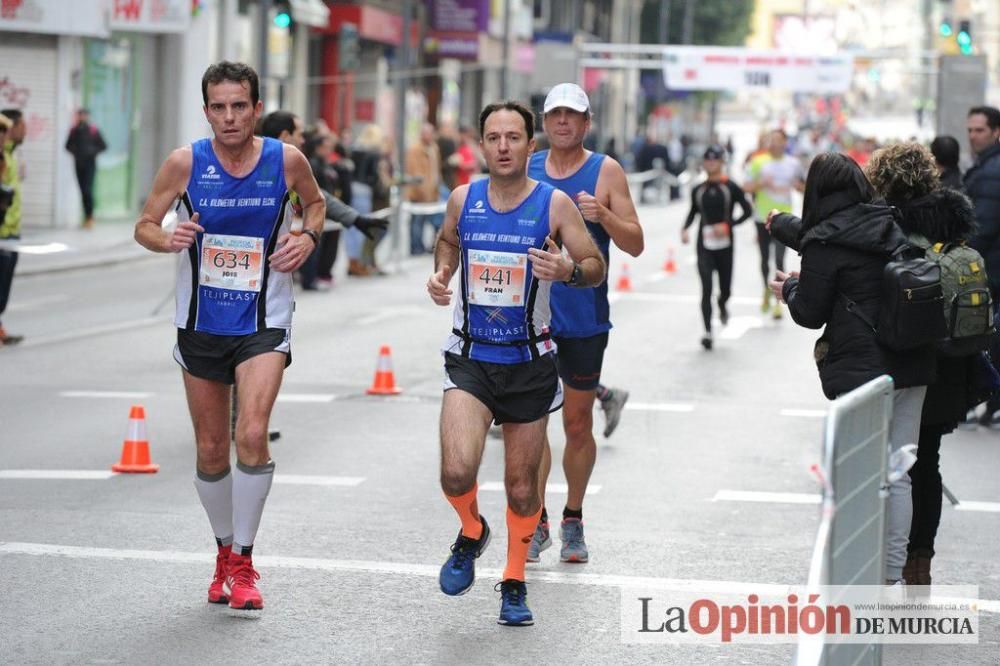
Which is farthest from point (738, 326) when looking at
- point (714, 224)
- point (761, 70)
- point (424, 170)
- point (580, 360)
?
point (761, 70)

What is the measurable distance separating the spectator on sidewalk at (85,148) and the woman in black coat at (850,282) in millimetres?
23429

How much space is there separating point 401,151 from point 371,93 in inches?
474

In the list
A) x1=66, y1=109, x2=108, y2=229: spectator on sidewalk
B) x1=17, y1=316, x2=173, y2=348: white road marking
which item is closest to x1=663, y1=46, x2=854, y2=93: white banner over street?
x1=66, y1=109, x2=108, y2=229: spectator on sidewalk

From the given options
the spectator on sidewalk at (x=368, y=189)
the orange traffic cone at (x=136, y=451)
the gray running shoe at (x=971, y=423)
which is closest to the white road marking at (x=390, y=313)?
the spectator on sidewalk at (x=368, y=189)

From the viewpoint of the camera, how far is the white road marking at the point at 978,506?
9617 millimetres

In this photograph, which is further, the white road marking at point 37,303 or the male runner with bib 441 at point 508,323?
the white road marking at point 37,303

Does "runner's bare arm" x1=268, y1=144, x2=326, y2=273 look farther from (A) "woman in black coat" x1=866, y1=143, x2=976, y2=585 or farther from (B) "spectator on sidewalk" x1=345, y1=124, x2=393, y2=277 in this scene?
(B) "spectator on sidewalk" x1=345, y1=124, x2=393, y2=277

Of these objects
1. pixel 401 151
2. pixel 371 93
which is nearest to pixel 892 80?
pixel 371 93

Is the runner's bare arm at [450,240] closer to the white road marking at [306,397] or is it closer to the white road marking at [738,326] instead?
the white road marking at [306,397]

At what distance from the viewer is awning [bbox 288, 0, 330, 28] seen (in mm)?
37188

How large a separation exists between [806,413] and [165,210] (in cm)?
698

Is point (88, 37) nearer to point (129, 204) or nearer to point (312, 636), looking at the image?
point (129, 204)

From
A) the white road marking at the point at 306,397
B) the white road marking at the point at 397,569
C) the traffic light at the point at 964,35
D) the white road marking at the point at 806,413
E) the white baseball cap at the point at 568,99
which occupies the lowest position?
the white road marking at the point at 306,397

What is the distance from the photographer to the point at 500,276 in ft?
22.7
